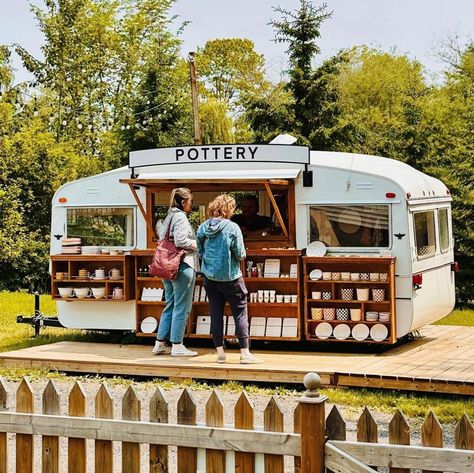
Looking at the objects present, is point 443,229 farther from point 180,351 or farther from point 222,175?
point 180,351

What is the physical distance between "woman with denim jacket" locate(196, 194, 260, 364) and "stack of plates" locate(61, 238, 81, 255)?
2.60m

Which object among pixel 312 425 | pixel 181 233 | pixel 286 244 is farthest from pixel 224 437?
pixel 286 244

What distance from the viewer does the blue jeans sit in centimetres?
1035

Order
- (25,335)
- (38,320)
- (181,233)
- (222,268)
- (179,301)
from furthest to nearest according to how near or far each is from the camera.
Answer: (25,335) < (38,320) < (179,301) < (181,233) < (222,268)

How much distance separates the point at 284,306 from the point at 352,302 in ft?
2.71

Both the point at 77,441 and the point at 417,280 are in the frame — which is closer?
the point at 77,441

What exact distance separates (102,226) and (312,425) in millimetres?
8403

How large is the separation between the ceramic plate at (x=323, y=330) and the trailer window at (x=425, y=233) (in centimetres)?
135

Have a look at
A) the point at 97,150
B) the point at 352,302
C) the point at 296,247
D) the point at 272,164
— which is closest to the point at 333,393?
the point at 352,302

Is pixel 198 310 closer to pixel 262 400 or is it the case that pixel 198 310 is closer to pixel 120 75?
pixel 262 400

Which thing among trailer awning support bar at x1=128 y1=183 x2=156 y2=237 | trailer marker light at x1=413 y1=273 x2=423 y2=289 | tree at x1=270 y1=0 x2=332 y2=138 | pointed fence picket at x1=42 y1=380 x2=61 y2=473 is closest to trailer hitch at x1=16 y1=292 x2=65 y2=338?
trailer awning support bar at x1=128 y1=183 x2=156 y2=237

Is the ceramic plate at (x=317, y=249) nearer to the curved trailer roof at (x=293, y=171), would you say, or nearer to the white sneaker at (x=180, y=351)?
the curved trailer roof at (x=293, y=171)

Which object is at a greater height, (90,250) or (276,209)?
(276,209)

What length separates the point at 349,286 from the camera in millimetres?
10883
